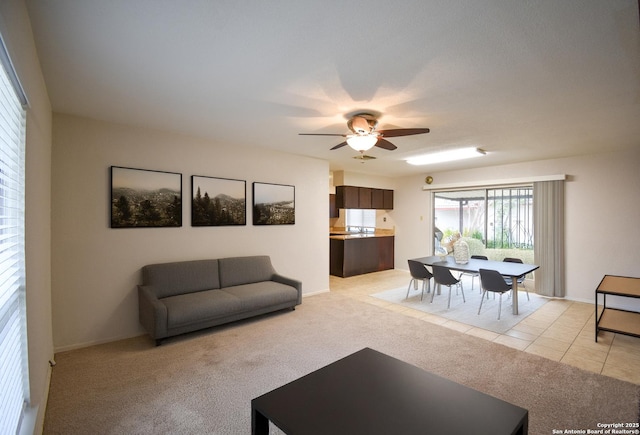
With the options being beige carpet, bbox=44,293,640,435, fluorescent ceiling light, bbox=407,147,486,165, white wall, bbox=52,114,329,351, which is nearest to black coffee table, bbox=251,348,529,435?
beige carpet, bbox=44,293,640,435

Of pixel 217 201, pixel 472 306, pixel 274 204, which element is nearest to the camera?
pixel 217 201

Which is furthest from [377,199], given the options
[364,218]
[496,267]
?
[496,267]

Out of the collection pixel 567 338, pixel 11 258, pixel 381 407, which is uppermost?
pixel 11 258

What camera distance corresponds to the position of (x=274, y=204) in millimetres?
4867

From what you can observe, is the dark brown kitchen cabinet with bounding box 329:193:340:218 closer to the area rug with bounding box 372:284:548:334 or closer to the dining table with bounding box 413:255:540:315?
the area rug with bounding box 372:284:548:334

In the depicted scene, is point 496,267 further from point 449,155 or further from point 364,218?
point 364,218

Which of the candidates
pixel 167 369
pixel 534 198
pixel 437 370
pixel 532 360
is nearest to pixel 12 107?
pixel 167 369

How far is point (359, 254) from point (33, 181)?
6.01 metres

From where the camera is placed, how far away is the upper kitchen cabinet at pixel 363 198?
7207 mm

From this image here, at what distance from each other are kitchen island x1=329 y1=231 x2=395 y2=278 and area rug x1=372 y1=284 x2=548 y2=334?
147 cm

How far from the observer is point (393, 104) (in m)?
2.82

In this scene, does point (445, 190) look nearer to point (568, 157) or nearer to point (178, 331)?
point (568, 157)

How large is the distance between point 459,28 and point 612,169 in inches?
194

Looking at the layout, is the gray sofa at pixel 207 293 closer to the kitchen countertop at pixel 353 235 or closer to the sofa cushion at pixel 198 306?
the sofa cushion at pixel 198 306
